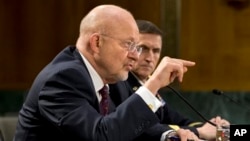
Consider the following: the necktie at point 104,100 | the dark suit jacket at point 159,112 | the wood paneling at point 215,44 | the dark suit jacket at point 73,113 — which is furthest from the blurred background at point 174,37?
the dark suit jacket at point 73,113

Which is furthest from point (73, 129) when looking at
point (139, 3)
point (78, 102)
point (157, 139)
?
point (139, 3)

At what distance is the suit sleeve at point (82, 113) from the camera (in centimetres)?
155

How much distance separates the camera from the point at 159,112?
8.74ft

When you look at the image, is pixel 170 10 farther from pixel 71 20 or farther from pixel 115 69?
pixel 115 69

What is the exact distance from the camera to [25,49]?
3.93 metres

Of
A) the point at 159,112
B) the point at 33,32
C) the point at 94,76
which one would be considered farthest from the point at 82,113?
the point at 33,32

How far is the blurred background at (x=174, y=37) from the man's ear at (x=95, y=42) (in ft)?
6.90

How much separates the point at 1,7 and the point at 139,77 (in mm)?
1693

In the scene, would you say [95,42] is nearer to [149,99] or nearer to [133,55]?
[133,55]

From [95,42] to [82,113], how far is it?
254 mm

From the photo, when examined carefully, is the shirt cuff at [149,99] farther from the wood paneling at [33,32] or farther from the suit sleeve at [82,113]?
the wood paneling at [33,32]

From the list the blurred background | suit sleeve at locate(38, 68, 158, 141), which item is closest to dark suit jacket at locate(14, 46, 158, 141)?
suit sleeve at locate(38, 68, 158, 141)

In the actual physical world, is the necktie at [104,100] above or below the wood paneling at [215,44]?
above

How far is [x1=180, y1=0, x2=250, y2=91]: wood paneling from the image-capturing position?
149 inches
